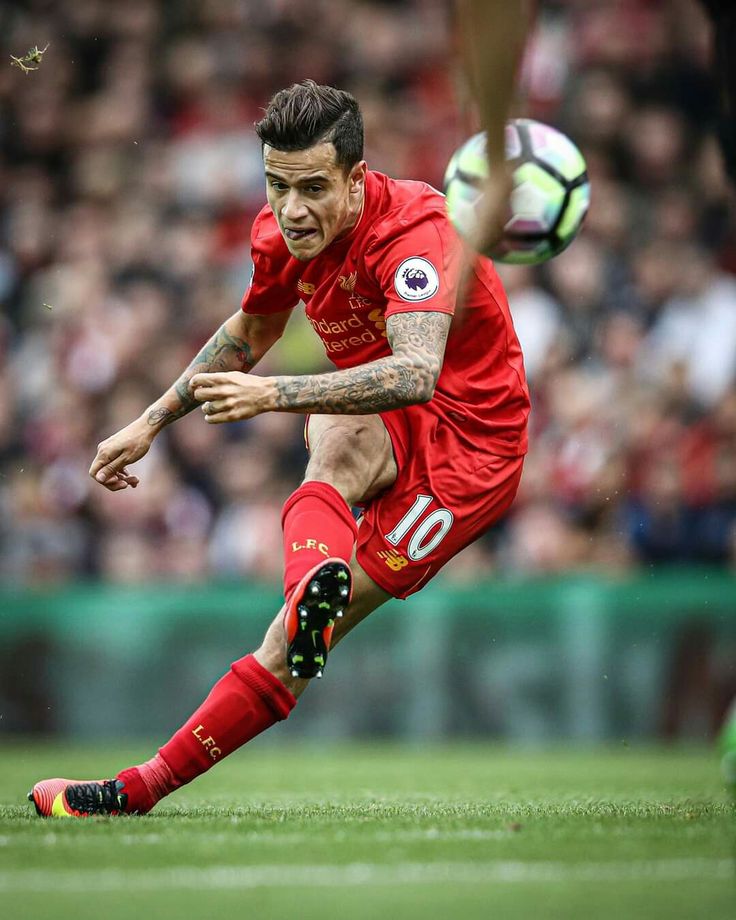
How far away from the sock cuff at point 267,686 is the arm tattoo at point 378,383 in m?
0.97

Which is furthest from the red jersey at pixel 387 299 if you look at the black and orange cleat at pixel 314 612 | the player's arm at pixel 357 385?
the black and orange cleat at pixel 314 612

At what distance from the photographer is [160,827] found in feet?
15.8

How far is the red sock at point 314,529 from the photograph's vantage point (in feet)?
16.2

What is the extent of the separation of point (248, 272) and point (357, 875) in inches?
380

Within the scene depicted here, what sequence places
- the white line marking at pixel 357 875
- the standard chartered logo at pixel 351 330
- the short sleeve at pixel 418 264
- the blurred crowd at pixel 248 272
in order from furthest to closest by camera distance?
the blurred crowd at pixel 248 272, the standard chartered logo at pixel 351 330, the short sleeve at pixel 418 264, the white line marking at pixel 357 875

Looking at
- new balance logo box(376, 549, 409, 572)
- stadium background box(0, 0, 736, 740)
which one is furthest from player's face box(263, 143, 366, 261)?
stadium background box(0, 0, 736, 740)

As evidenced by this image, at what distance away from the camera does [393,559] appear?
18.0 ft

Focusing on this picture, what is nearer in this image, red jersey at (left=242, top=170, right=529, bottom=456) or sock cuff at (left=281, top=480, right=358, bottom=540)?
sock cuff at (left=281, top=480, right=358, bottom=540)

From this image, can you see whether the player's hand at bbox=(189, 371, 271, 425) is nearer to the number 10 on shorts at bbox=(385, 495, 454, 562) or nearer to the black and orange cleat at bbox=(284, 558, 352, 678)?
the black and orange cleat at bbox=(284, 558, 352, 678)

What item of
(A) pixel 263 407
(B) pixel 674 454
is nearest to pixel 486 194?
(A) pixel 263 407

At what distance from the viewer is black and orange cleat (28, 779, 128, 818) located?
5180 millimetres

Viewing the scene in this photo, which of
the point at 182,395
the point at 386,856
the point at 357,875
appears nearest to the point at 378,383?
the point at 182,395

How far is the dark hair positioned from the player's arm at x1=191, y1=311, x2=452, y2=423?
665 millimetres

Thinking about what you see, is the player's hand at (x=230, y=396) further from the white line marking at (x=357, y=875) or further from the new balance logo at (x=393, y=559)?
the white line marking at (x=357, y=875)
